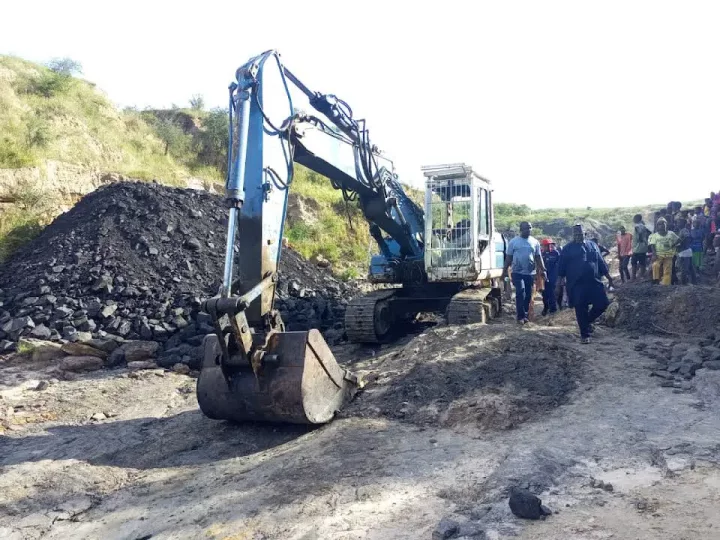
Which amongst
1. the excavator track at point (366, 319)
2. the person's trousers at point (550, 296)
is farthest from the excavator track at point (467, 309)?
the person's trousers at point (550, 296)

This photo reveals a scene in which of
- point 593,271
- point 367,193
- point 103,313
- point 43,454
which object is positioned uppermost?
point 367,193

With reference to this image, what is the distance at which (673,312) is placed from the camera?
880 centimetres

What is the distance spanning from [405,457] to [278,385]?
1.27 meters

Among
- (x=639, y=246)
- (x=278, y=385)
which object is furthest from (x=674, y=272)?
(x=278, y=385)

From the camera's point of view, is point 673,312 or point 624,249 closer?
point 673,312

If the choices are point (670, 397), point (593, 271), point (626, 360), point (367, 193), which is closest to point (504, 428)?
point (670, 397)

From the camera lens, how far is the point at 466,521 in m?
3.28

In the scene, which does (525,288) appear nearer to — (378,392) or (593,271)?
(593,271)

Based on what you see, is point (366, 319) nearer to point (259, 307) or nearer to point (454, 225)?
point (454, 225)

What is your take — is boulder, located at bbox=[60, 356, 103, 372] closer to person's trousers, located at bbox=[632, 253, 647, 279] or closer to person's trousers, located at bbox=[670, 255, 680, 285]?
person's trousers, located at bbox=[670, 255, 680, 285]

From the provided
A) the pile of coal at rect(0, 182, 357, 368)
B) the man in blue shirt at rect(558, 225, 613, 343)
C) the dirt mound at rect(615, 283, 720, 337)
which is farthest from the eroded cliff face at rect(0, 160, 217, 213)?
the dirt mound at rect(615, 283, 720, 337)

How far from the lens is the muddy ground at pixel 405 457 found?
11.2 feet

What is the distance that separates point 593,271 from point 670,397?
2572 mm

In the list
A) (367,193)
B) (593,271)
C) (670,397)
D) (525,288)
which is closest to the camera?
(670,397)
